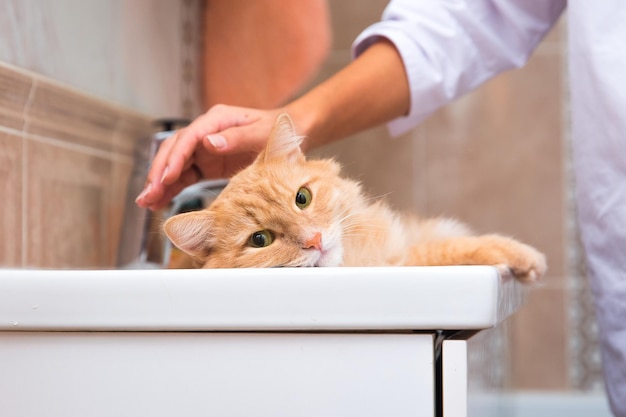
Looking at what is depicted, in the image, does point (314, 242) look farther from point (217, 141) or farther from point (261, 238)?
point (217, 141)

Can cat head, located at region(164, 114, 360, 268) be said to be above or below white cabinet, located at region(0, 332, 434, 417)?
above

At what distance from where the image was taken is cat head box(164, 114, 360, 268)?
0.96 m

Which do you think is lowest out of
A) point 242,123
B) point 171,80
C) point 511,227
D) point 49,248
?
point 49,248

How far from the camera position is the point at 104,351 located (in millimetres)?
671

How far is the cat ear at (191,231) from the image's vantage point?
93 centimetres

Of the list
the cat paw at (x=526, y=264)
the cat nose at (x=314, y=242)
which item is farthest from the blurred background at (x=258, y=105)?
the cat nose at (x=314, y=242)

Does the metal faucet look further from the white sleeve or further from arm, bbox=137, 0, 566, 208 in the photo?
the white sleeve

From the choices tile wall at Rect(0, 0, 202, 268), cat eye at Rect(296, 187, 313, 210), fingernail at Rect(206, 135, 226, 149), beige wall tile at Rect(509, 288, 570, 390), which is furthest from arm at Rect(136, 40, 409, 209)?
beige wall tile at Rect(509, 288, 570, 390)

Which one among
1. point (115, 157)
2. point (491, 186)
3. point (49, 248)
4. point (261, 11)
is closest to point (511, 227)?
point (491, 186)

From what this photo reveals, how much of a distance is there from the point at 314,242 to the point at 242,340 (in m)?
0.32

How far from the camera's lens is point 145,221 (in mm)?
1448

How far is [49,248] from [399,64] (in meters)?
0.74

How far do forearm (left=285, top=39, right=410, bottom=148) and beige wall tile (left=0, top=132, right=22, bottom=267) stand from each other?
489 millimetres

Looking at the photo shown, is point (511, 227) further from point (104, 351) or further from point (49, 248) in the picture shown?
point (104, 351)
